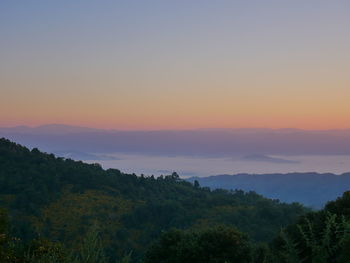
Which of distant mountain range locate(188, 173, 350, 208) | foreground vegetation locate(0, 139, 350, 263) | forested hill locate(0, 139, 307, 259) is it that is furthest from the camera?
distant mountain range locate(188, 173, 350, 208)

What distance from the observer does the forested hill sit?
131 ft

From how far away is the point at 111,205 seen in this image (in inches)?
1873

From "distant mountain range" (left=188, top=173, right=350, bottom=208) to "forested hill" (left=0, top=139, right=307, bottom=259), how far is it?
70.0 metres

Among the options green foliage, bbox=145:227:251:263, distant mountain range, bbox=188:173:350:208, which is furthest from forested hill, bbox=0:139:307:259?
distant mountain range, bbox=188:173:350:208

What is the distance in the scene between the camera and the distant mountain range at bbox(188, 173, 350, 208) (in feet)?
403

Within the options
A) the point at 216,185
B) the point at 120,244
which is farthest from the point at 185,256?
the point at 216,185

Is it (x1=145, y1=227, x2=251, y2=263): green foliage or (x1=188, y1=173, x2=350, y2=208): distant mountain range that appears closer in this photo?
(x1=145, y1=227, x2=251, y2=263): green foliage

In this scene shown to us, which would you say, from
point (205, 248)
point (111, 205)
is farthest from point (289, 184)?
point (205, 248)

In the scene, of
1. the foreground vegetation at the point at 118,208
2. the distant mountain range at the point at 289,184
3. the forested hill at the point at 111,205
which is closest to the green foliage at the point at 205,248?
the foreground vegetation at the point at 118,208

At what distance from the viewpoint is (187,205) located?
→ 4753 cm

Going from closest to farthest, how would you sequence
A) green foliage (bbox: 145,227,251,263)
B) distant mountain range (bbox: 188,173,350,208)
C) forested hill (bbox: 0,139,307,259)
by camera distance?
green foliage (bbox: 145,227,251,263), forested hill (bbox: 0,139,307,259), distant mountain range (bbox: 188,173,350,208)

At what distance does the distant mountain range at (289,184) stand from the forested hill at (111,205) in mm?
70019

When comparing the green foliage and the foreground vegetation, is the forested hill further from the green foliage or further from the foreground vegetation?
the green foliage

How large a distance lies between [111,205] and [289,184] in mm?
93634
